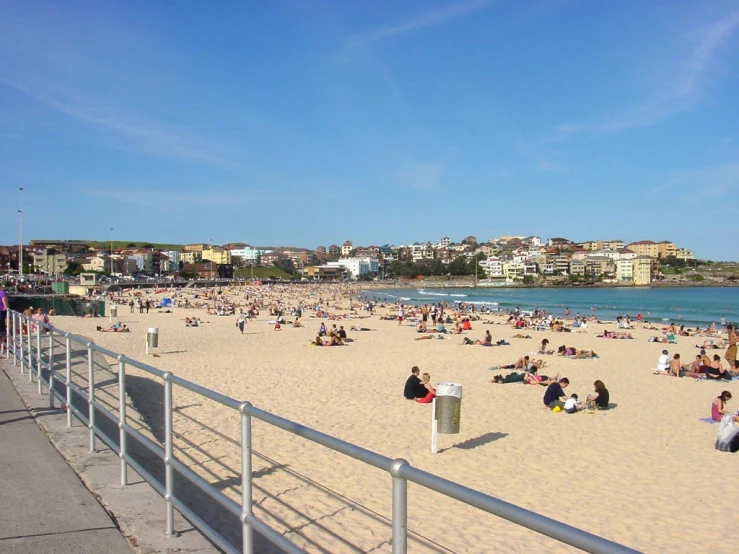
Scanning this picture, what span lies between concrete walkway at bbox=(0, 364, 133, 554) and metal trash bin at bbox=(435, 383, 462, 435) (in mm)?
5004

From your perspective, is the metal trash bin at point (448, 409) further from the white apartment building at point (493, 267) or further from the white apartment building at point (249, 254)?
the white apartment building at point (249, 254)

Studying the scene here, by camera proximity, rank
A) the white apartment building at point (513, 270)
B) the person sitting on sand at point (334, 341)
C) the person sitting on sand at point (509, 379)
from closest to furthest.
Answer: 1. the person sitting on sand at point (509, 379)
2. the person sitting on sand at point (334, 341)
3. the white apartment building at point (513, 270)

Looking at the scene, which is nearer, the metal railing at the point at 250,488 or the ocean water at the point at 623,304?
the metal railing at the point at 250,488

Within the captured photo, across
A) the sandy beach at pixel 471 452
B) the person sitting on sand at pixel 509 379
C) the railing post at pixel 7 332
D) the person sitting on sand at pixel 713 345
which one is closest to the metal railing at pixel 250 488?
the sandy beach at pixel 471 452

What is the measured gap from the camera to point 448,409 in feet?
28.6

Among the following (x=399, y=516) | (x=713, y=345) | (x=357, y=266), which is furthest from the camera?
(x=357, y=266)

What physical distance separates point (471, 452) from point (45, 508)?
612 centimetres

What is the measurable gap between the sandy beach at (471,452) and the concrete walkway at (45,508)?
2.28 feet

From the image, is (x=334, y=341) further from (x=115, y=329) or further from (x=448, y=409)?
(x=448, y=409)

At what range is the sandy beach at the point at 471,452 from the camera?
575cm

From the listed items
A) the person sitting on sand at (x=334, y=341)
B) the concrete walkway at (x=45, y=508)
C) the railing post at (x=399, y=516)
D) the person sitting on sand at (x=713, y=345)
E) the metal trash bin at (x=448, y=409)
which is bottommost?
the person sitting on sand at (x=713, y=345)

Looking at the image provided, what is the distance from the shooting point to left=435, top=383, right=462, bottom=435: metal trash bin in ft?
28.1

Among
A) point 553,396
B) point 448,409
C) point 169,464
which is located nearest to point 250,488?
point 169,464

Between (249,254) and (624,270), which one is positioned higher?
(249,254)
